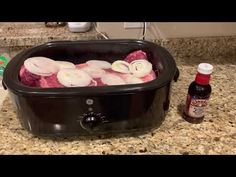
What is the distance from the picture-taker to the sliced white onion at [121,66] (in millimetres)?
814

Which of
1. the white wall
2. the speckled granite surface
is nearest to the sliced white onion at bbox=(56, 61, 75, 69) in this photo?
the speckled granite surface

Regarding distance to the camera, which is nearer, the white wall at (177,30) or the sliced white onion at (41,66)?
the sliced white onion at (41,66)

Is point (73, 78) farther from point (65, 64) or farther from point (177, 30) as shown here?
point (177, 30)

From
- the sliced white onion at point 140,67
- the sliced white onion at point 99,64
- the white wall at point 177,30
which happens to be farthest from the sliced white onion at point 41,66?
the white wall at point 177,30

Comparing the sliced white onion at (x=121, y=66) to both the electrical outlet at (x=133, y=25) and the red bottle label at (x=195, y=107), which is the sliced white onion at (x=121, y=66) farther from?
the electrical outlet at (x=133, y=25)

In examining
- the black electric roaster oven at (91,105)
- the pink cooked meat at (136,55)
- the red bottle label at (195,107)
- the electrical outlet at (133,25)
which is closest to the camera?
the black electric roaster oven at (91,105)

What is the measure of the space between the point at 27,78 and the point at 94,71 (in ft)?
0.62

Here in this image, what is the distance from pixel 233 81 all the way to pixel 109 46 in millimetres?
476

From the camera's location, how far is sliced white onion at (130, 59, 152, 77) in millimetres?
787

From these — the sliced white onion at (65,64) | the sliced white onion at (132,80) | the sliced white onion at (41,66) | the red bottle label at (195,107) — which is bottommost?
the red bottle label at (195,107)

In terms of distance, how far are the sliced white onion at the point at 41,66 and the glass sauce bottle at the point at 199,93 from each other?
1.28 ft

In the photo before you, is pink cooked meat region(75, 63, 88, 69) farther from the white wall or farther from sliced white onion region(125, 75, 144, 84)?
the white wall
